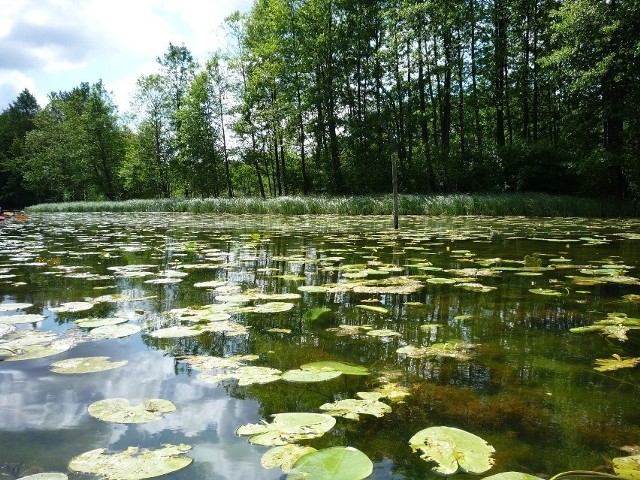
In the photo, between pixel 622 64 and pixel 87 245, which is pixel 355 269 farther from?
pixel 622 64

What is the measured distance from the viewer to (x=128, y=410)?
1212 millimetres

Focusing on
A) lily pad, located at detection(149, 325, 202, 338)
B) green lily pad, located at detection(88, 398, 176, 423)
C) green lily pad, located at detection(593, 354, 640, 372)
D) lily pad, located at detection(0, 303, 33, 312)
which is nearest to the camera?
green lily pad, located at detection(88, 398, 176, 423)

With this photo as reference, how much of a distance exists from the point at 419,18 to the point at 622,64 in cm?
886

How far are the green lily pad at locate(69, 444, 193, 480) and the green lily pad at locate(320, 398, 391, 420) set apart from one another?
416mm

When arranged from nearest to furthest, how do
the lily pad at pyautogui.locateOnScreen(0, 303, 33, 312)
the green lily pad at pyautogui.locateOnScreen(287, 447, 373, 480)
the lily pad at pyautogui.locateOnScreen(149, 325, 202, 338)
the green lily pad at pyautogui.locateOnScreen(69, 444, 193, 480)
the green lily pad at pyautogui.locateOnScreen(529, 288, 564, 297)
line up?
the green lily pad at pyautogui.locateOnScreen(287, 447, 373, 480), the green lily pad at pyautogui.locateOnScreen(69, 444, 193, 480), the lily pad at pyautogui.locateOnScreen(149, 325, 202, 338), the lily pad at pyautogui.locateOnScreen(0, 303, 33, 312), the green lily pad at pyautogui.locateOnScreen(529, 288, 564, 297)

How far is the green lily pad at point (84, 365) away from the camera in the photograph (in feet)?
5.03

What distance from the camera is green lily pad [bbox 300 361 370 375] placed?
4.73 ft

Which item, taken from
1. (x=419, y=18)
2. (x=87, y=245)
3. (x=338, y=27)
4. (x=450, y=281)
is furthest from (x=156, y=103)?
(x=450, y=281)

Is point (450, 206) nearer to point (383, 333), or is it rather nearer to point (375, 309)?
point (375, 309)

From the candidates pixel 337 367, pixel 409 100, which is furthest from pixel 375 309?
pixel 409 100

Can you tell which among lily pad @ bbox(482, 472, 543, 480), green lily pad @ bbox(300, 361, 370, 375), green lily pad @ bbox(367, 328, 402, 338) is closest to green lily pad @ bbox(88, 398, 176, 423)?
green lily pad @ bbox(300, 361, 370, 375)

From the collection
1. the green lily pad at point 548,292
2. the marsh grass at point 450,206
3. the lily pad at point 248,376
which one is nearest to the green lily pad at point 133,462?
the lily pad at point 248,376

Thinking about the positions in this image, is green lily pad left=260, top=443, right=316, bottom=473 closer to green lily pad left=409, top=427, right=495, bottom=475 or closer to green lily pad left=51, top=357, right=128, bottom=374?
green lily pad left=409, top=427, right=495, bottom=475

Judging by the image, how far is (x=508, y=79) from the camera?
1925 cm
